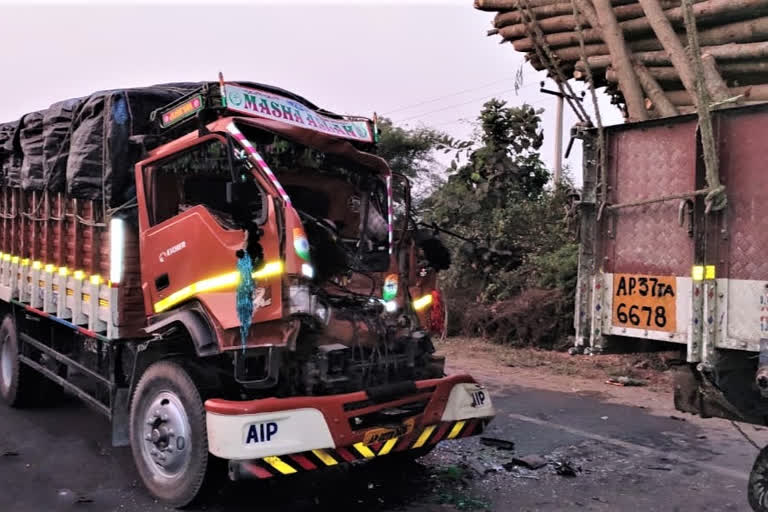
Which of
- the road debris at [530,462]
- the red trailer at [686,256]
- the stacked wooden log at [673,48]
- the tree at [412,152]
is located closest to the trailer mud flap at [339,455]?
the road debris at [530,462]

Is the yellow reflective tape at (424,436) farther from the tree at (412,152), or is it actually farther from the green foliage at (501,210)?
the tree at (412,152)

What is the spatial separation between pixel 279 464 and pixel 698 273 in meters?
2.56

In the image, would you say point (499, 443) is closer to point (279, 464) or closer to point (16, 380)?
point (279, 464)

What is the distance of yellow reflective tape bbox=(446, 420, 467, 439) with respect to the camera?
4801mm

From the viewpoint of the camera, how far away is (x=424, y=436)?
4.64 meters

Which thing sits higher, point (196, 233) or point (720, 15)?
point (720, 15)

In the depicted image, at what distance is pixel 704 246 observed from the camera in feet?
12.2

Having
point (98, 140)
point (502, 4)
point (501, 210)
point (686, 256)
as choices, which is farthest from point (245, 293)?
point (501, 210)

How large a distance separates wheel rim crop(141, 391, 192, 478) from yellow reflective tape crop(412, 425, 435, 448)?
145 cm

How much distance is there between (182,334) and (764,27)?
6043 mm

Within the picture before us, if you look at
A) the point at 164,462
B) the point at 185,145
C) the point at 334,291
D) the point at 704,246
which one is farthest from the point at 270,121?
the point at 704,246

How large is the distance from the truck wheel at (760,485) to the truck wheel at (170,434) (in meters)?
3.01

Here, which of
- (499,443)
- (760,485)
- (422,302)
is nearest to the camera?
(760,485)

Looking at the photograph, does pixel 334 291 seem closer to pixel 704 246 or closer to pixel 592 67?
pixel 704 246
